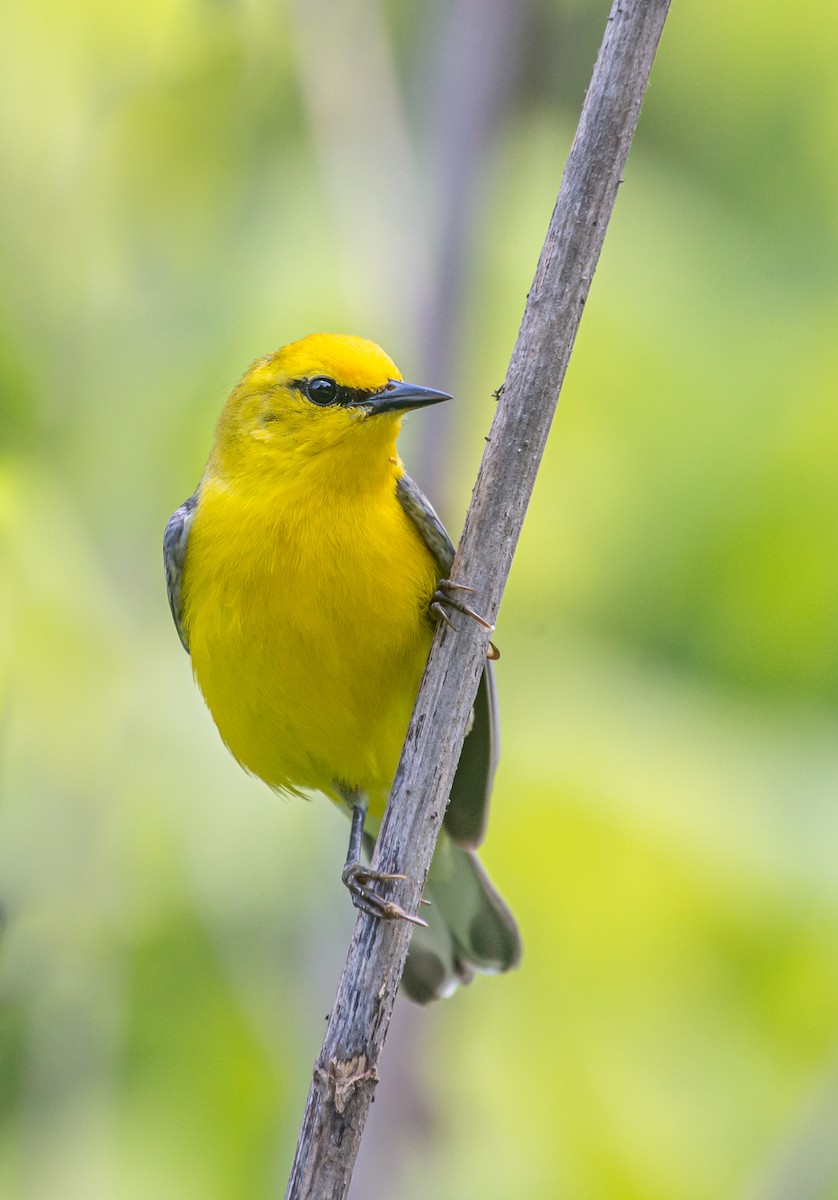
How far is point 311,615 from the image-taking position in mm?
2941

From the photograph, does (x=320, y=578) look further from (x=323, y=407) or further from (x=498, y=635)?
(x=498, y=635)

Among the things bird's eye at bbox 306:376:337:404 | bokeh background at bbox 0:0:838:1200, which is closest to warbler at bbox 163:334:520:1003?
bird's eye at bbox 306:376:337:404

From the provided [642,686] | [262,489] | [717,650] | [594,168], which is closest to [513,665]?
[642,686]

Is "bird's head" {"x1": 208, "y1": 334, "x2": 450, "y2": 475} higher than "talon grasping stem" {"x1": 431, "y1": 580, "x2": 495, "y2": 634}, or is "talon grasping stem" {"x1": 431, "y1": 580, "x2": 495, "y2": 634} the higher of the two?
"bird's head" {"x1": 208, "y1": 334, "x2": 450, "y2": 475}

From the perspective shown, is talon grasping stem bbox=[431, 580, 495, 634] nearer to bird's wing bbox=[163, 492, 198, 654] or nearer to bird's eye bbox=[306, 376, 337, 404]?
bird's eye bbox=[306, 376, 337, 404]

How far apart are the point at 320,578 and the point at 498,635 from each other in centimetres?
201

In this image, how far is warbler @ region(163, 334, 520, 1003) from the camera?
2949mm

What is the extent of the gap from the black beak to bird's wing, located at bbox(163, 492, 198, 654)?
0.65m

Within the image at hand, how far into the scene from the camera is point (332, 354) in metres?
3.09

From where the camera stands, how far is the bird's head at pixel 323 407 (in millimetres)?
2984

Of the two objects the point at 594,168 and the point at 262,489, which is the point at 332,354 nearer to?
the point at 262,489

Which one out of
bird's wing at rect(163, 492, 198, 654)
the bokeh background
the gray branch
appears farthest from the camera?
the bokeh background

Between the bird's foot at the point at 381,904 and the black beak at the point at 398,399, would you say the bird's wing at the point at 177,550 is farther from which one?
the bird's foot at the point at 381,904

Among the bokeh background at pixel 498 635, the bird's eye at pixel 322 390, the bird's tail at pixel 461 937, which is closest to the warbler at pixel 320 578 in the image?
the bird's eye at pixel 322 390
